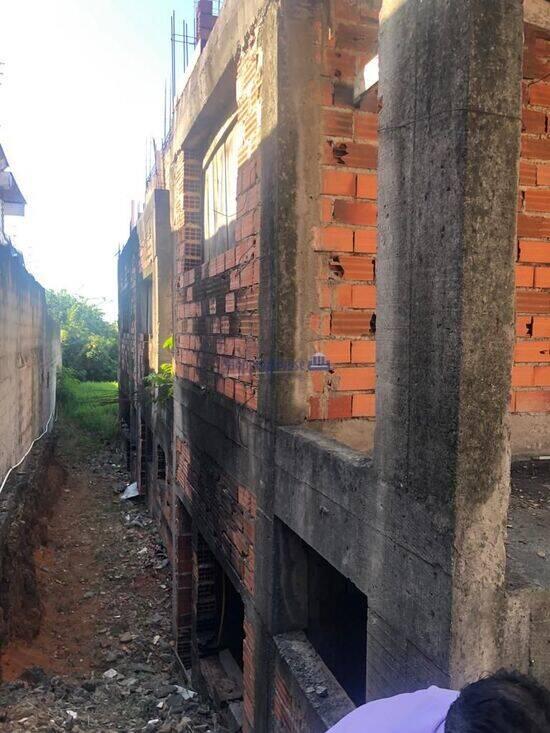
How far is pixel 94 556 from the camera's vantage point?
935cm

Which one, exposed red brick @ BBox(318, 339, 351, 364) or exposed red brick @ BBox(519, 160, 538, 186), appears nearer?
exposed red brick @ BBox(519, 160, 538, 186)

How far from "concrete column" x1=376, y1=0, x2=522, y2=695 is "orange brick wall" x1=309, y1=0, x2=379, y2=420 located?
1.12 metres

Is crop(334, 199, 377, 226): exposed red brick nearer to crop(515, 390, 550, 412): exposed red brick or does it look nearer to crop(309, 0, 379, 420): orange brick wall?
crop(309, 0, 379, 420): orange brick wall

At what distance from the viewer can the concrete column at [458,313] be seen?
1637 millimetres

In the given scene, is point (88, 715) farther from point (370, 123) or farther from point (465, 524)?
point (370, 123)

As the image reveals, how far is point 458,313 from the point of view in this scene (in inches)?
64.7

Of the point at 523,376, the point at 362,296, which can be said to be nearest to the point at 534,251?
the point at 523,376

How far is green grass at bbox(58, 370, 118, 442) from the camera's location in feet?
60.7

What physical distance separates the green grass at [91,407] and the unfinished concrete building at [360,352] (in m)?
13.3

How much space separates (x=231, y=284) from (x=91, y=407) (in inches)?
728

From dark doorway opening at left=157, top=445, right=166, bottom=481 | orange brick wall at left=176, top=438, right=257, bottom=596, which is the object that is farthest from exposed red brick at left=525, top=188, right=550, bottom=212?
dark doorway opening at left=157, top=445, right=166, bottom=481

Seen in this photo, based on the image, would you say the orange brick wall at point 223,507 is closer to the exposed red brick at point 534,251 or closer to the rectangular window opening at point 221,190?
the rectangular window opening at point 221,190

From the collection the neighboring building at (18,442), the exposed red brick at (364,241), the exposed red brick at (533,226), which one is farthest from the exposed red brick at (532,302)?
the neighboring building at (18,442)

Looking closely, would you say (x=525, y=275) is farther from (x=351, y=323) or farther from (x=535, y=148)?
(x=351, y=323)
